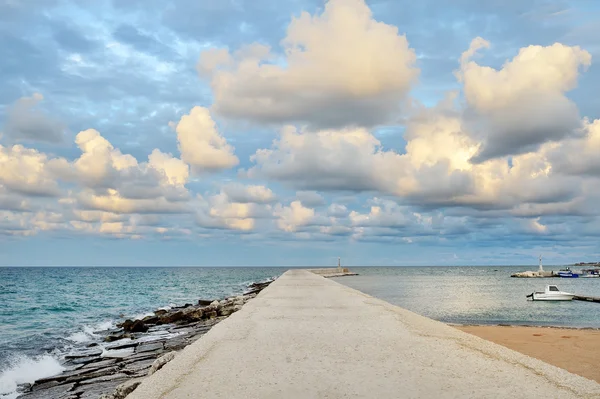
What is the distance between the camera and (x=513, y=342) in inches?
622

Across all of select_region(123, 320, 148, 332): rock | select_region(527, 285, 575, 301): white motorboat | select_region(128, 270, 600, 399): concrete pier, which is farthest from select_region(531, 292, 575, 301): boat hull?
select_region(128, 270, 600, 399): concrete pier

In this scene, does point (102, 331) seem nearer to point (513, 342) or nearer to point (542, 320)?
point (513, 342)

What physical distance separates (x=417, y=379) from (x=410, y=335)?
11.8ft

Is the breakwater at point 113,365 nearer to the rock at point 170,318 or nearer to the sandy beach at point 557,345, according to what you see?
the rock at point 170,318

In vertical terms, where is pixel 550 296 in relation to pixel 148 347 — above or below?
below

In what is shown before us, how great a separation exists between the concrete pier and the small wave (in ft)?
17.5

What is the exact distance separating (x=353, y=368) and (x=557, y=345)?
11602mm

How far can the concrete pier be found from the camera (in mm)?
5645

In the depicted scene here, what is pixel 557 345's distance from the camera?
15352mm

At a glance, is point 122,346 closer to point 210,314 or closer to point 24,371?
point 24,371

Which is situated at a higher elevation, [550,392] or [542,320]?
[550,392]

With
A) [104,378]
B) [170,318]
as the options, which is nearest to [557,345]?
[104,378]

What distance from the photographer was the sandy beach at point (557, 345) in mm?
11914

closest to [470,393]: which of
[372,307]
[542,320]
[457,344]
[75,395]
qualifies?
[457,344]
